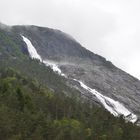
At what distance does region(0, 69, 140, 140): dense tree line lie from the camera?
105500 mm

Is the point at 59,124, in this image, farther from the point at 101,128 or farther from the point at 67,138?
the point at 101,128

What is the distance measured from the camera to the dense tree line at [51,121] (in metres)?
106

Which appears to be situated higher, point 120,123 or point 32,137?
point 120,123

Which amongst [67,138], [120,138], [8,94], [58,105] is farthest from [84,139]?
[58,105]

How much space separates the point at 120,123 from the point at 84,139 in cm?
3433

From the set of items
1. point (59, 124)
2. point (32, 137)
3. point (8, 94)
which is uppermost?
point (8, 94)

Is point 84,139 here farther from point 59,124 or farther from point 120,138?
point 120,138

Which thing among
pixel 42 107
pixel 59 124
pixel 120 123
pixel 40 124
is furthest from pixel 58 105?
pixel 40 124

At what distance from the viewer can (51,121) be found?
128000 mm

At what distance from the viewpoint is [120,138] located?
137m

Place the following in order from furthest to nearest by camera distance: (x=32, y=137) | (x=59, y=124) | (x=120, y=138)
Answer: (x=120, y=138) < (x=59, y=124) < (x=32, y=137)

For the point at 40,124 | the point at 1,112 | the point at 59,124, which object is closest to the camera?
the point at 1,112

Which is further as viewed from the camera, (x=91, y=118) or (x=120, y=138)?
(x=91, y=118)

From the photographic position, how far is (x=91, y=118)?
154m
